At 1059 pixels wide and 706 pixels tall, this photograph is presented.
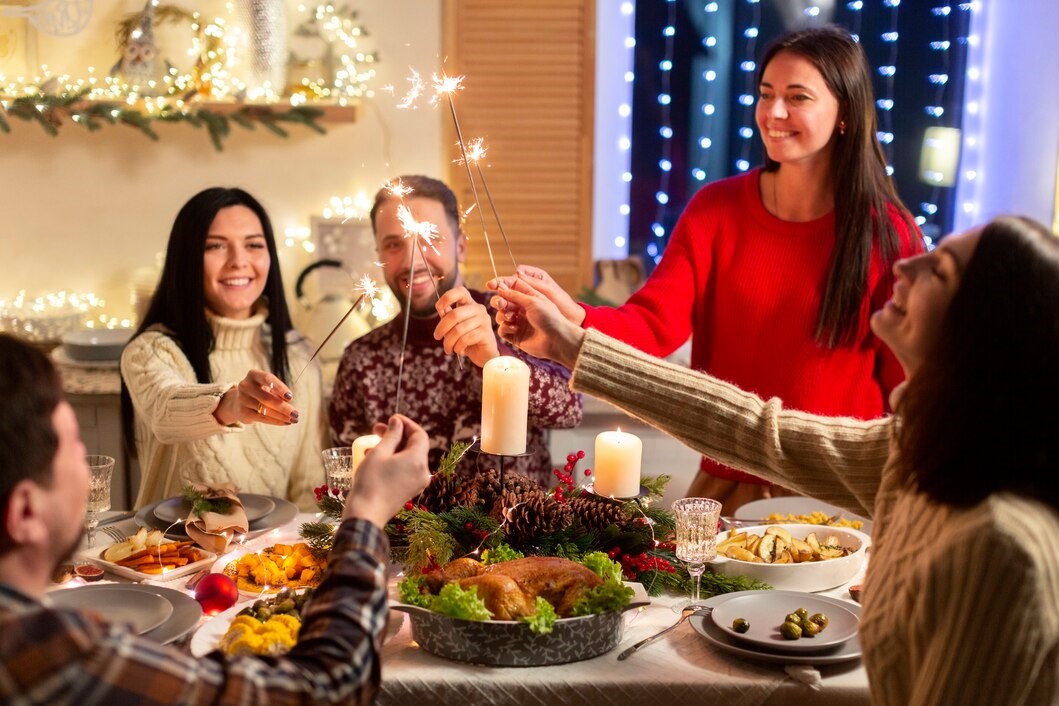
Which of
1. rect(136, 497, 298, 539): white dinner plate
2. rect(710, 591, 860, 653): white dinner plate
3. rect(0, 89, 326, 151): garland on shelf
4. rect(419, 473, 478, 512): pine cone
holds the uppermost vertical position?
rect(0, 89, 326, 151): garland on shelf

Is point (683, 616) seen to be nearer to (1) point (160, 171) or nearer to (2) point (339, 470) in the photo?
(2) point (339, 470)

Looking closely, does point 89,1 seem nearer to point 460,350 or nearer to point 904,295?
point 460,350

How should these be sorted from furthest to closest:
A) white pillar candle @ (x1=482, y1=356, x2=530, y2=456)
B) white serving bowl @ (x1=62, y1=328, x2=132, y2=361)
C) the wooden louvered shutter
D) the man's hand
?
1. the wooden louvered shutter
2. white serving bowl @ (x1=62, y1=328, x2=132, y2=361)
3. white pillar candle @ (x1=482, y1=356, x2=530, y2=456)
4. the man's hand

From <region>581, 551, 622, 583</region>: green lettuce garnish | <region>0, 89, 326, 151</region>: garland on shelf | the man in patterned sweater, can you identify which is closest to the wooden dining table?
<region>581, 551, 622, 583</region>: green lettuce garnish

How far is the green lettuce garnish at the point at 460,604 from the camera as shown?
1.54 meters

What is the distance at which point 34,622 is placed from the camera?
92 centimetres

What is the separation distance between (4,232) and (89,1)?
0.90 meters

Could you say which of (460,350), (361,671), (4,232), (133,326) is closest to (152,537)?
(460,350)

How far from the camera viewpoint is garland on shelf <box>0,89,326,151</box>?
3771 mm

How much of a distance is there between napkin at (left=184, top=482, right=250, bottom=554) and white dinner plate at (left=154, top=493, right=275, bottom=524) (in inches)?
1.9

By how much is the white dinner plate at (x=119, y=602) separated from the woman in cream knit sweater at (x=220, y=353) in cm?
76

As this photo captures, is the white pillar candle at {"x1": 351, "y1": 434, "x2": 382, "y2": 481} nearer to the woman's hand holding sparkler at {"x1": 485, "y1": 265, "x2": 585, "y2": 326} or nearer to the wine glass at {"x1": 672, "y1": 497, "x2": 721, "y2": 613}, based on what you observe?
the woman's hand holding sparkler at {"x1": 485, "y1": 265, "x2": 585, "y2": 326}

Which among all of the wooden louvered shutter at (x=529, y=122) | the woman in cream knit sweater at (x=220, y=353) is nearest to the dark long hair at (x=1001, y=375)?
the woman in cream knit sweater at (x=220, y=353)

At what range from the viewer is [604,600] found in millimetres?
1583
